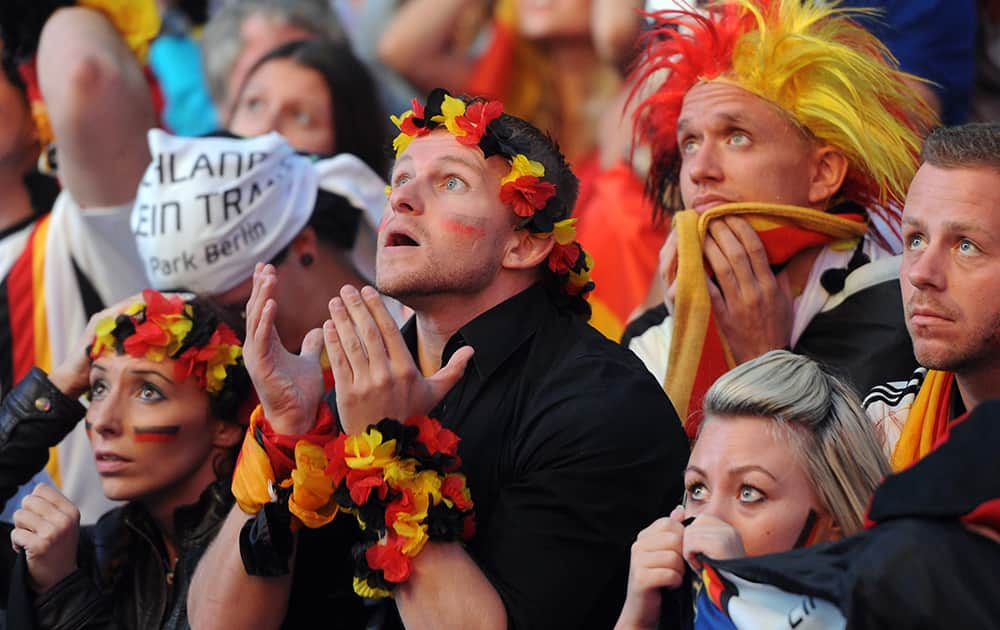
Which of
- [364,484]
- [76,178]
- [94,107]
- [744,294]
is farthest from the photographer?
[76,178]

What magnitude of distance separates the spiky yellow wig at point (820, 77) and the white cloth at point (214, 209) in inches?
51.5

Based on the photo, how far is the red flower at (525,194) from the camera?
3.50 meters

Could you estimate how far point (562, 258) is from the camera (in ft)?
11.7

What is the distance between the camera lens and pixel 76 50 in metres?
5.15

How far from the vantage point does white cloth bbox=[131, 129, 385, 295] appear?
4.77 m

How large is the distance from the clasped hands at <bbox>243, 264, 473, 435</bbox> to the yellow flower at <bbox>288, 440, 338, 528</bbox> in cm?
9

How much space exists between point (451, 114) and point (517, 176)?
0.77 feet

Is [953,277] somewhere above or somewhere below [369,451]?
above

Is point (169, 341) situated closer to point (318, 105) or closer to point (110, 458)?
point (110, 458)

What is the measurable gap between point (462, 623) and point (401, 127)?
1.26 metres

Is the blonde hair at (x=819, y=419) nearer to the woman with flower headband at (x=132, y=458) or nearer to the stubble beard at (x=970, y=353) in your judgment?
the stubble beard at (x=970, y=353)

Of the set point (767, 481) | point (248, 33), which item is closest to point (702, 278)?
point (767, 481)

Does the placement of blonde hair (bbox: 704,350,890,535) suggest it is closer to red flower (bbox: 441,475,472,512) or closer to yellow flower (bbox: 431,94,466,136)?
red flower (bbox: 441,475,472,512)

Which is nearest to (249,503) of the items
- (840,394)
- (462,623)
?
(462,623)
